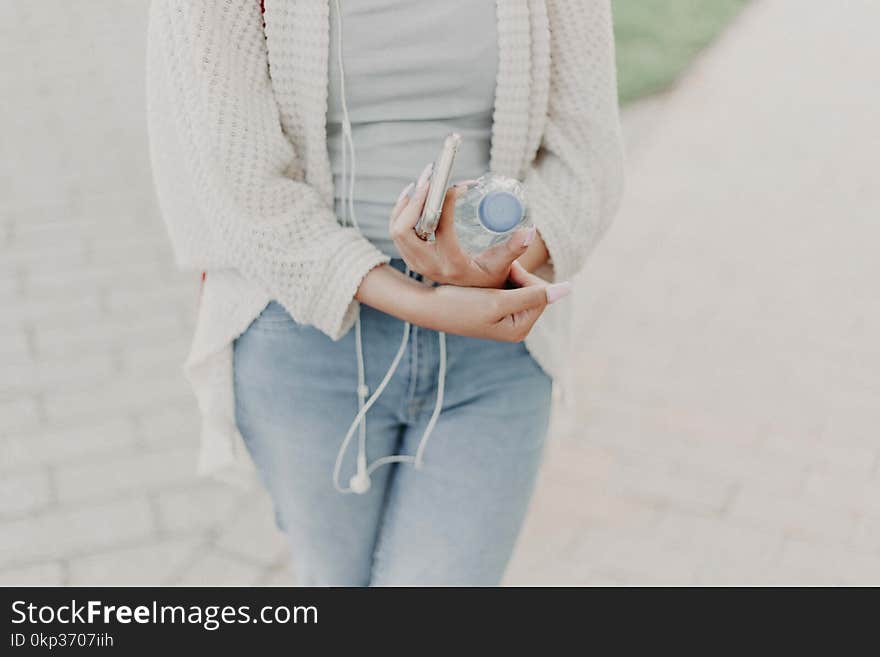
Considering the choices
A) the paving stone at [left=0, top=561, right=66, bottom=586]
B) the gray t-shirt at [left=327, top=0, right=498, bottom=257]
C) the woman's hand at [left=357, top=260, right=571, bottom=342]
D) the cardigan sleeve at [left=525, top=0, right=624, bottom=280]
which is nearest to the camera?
the woman's hand at [left=357, top=260, right=571, bottom=342]

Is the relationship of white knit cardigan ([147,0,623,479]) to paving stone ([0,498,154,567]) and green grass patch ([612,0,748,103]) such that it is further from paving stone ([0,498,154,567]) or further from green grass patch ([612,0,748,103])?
green grass patch ([612,0,748,103])

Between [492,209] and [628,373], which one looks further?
[628,373]

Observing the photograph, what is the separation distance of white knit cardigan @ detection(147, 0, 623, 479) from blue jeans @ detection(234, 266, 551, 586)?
0.21 feet

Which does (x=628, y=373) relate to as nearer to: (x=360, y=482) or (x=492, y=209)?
(x=360, y=482)

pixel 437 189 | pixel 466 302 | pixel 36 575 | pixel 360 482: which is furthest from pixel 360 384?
pixel 36 575

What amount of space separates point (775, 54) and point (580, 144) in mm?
5641

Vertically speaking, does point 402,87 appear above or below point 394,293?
above

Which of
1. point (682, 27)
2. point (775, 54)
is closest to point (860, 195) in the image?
point (775, 54)

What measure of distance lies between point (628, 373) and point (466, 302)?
238cm

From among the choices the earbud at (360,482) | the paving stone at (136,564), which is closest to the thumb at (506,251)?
the earbud at (360,482)

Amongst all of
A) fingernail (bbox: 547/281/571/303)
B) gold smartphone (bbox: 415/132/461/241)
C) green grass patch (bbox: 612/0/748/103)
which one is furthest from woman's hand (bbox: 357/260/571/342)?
green grass patch (bbox: 612/0/748/103)

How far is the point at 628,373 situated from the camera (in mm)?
3568

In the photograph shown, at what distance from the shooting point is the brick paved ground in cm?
284

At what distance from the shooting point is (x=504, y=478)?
1607mm
